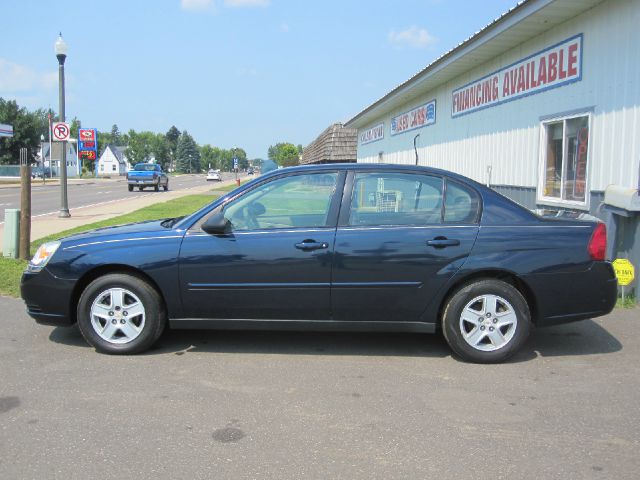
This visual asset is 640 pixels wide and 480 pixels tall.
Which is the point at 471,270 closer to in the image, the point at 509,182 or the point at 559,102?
the point at 559,102

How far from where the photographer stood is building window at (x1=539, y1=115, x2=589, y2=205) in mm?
8133

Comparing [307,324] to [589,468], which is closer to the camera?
[589,468]

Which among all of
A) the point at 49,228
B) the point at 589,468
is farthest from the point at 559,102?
the point at 49,228

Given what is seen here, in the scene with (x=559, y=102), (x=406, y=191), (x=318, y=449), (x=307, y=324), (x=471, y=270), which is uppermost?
(x=559, y=102)

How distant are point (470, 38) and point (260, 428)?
7.93m

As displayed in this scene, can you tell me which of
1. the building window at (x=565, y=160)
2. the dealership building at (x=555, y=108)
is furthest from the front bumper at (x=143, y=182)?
the building window at (x=565, y=160)

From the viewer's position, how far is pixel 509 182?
A: 10.4m

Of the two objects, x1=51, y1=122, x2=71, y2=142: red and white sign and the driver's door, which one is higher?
x1=51, y1=122, x2=71, y2=142: red and white sign

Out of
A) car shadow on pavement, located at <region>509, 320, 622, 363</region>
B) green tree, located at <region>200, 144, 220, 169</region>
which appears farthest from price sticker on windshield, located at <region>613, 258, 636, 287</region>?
green tree, located at <region>200, 144, 220, 169</region>

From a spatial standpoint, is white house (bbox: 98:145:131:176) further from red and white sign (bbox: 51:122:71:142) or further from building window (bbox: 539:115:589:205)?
building window (bbox: 539:115:589:205)

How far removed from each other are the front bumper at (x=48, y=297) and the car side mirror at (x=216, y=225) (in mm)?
1206

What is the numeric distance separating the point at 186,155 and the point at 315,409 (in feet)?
546

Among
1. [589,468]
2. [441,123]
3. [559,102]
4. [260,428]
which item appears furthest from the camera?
[441,123]

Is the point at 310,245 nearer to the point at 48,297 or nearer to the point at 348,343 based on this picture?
the point at 348,343
